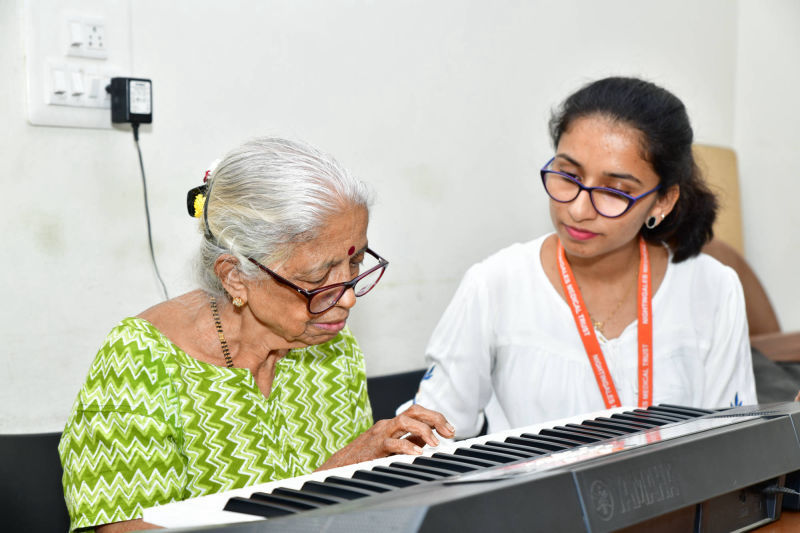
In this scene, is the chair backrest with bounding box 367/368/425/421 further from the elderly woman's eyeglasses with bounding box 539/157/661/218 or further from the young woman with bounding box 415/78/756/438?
the elderly woman's eyeglasses with bounding box 539/157/661/218

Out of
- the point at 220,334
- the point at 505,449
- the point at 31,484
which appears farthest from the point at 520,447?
the point at 31,484

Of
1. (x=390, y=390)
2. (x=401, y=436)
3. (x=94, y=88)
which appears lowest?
(x=390, y=390)

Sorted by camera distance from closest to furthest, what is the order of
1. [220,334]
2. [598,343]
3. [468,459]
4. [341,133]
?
[468,459]
[220,334]
[598,343]
[341,133]

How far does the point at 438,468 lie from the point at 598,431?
386 millimetres

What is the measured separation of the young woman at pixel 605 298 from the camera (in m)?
2.16

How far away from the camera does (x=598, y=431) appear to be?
1524 millimetres

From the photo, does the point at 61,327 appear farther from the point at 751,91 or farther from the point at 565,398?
the point at 751,91

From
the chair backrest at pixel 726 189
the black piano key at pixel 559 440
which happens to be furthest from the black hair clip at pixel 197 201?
the chair backrest at pixel 726 189

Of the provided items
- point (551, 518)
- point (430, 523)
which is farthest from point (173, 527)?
point (551, 518)

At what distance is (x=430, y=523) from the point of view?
0.96 metres

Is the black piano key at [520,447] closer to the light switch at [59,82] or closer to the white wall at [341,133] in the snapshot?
the white wall at [341,133]

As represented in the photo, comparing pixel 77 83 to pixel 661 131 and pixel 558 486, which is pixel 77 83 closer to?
pixel 661 131

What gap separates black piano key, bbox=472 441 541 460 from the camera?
1340 millimetres

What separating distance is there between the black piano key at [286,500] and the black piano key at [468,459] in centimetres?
29
